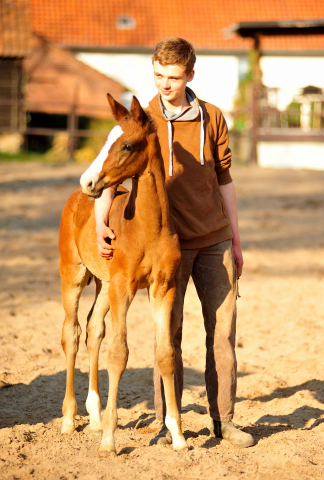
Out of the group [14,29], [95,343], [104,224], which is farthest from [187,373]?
[14,29]

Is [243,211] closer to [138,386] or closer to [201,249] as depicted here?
[138,386]

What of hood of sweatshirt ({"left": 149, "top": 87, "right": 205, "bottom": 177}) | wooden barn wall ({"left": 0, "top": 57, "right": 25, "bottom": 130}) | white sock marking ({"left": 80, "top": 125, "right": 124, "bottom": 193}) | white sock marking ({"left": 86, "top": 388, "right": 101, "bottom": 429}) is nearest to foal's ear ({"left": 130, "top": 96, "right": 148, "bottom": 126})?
white sock marking ({"left": 80, "top": 125, "right": 124, "bottom": 193})

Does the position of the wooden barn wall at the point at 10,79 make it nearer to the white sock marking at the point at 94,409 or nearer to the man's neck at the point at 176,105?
the white sock marking at the point at 94,409

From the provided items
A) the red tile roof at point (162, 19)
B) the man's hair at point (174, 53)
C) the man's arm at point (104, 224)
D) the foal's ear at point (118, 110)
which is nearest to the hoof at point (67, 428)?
the man's arm at point (104, 224)

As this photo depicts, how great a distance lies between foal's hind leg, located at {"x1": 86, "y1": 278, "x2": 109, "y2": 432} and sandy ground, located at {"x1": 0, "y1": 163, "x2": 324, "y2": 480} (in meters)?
0.18

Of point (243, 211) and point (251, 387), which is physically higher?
point (243, 211)

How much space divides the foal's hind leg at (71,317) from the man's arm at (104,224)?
77 centimetres

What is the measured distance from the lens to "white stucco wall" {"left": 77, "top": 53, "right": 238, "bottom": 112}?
3038cm

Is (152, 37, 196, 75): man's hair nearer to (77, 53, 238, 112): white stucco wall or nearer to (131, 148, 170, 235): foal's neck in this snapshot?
(131, 148, 170, 235): foal's neck

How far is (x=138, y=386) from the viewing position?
16.6ft

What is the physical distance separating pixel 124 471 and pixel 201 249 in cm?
142

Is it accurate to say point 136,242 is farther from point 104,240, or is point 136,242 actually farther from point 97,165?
point 97,165

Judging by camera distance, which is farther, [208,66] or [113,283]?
[208,66]

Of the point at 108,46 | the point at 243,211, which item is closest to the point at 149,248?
the point at 243,211
